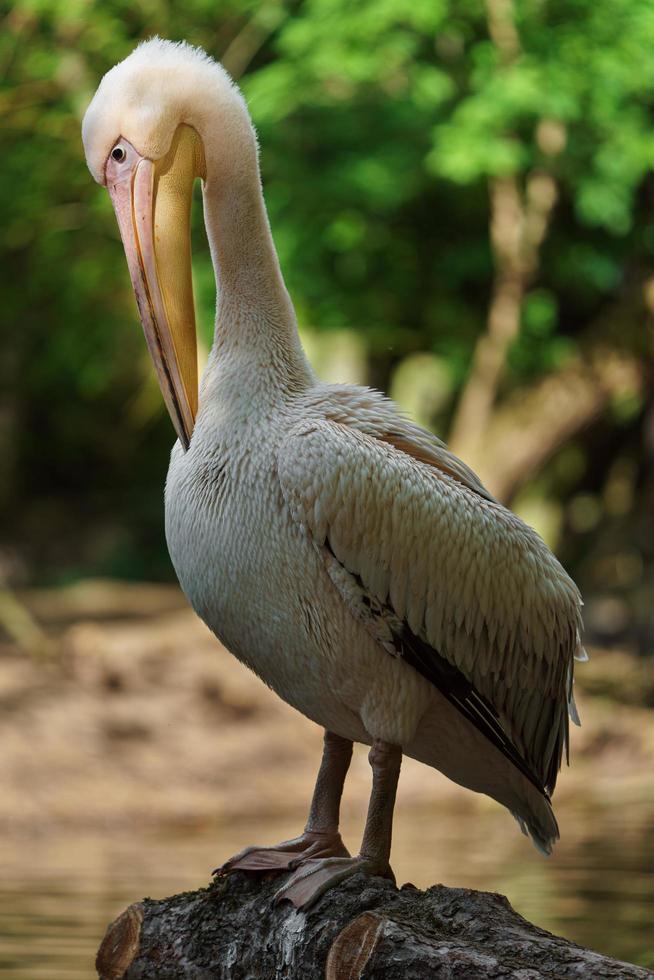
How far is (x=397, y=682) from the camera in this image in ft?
12.7

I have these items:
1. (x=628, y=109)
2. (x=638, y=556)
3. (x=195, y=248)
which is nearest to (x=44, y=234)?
(x=195, y=248)

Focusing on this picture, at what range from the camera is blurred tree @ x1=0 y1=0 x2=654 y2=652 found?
1028cm

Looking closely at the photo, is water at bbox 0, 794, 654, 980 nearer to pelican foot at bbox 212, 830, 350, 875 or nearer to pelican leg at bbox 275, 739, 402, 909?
pelican foot at bbox 212, 830, 350, 875

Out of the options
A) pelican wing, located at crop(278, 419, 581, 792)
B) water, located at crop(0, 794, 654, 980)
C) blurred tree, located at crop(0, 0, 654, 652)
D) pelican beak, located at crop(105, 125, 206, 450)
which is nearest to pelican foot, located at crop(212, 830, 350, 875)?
pelican wing, located at crop(278, 419, 581, 792)

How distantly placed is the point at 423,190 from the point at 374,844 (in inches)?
344

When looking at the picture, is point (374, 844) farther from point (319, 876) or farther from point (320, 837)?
point (320, 837)

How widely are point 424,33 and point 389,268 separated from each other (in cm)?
180

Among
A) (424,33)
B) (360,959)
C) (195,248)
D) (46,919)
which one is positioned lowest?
(360,959)

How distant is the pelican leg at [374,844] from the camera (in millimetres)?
3721

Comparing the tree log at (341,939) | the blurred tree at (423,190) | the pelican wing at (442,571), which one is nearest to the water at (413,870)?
the tree log at (341,939)

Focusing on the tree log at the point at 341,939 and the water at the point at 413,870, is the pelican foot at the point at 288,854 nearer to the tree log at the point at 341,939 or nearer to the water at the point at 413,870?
the tree log at the point at 341,939

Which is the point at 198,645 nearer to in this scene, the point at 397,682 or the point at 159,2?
the point at 159,2

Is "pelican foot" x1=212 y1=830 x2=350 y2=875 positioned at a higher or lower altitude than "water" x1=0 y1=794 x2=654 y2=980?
lower

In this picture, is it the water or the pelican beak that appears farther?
the water
